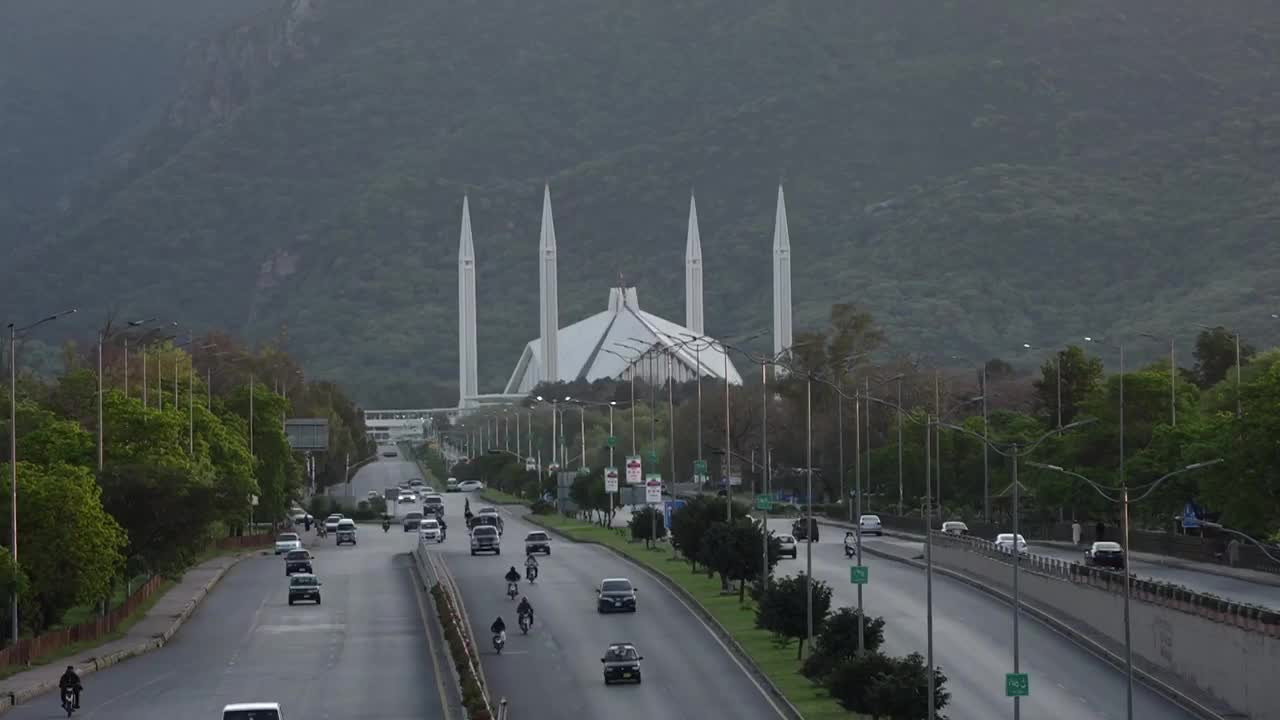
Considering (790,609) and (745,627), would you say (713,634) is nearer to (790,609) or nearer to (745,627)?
(745,627)

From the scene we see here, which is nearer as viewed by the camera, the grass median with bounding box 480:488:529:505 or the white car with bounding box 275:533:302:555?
the white car with bounding box 275:533:302:555

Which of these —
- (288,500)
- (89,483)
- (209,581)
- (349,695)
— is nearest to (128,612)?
(89,483)

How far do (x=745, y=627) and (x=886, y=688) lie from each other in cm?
1912

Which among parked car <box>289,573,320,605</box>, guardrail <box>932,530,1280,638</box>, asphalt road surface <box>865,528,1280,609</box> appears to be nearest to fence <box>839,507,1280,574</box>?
asphalt road surface <box>865,528,1280,609</box>

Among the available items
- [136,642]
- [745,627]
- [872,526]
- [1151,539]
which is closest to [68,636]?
[136,642]

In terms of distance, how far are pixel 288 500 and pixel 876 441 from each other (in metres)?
36.3

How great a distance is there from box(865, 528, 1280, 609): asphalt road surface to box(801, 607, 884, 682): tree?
35.3ft

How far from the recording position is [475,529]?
3583 inches

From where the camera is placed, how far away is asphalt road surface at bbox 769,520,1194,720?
150 feet

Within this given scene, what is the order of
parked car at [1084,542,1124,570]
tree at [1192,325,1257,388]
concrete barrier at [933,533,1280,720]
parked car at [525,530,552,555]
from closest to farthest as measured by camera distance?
concrete barrier at [933,533,1280,720] → parked car at [1084,542,1124,570] → parked car at [525,530,552,555] → tree at [1192,325,1257,388]

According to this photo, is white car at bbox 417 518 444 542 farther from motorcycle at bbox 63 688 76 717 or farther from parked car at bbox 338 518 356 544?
motorcycle at bbox 63 688 76 717

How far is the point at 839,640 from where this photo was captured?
4984cm

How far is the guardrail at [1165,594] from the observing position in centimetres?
4309

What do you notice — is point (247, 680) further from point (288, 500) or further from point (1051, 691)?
point (288, 500)
